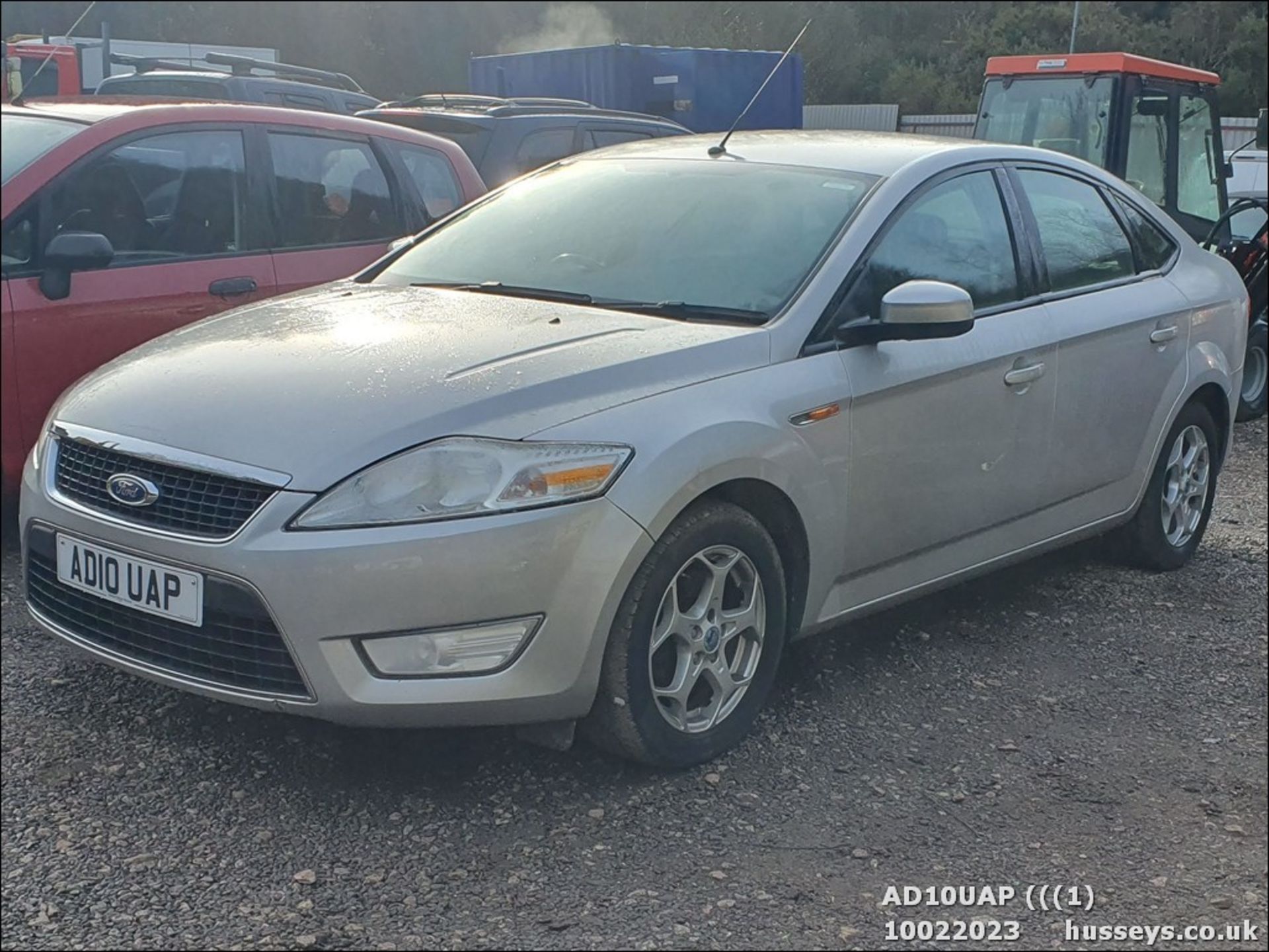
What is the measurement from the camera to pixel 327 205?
5516mm

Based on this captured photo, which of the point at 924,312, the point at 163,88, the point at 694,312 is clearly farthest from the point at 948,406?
the point at 163,88

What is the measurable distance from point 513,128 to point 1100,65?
4004mm

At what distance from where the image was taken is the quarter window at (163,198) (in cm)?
193

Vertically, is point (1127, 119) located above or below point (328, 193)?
above

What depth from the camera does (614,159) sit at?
4.46 m

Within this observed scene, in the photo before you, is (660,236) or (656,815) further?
(660,236)

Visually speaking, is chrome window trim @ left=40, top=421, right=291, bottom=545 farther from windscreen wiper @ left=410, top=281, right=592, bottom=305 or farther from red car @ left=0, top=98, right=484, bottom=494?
windscreen wiper @ left=410, top=281, right=592, bottom=305

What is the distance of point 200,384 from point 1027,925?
6.56 ft

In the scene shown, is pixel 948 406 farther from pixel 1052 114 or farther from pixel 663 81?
pixel 663 81

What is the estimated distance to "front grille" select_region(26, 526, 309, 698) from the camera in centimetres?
288

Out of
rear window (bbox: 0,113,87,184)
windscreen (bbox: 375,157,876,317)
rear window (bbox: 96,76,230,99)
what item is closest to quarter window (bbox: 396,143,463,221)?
rear window (bbox: 96,76,230,99)

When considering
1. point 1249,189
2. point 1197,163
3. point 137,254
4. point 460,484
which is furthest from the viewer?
point 1249,189

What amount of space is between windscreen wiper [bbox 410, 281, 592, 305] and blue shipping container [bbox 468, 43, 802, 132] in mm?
555

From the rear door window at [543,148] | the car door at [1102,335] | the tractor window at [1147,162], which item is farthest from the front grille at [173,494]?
the rear door window at [543,148]
